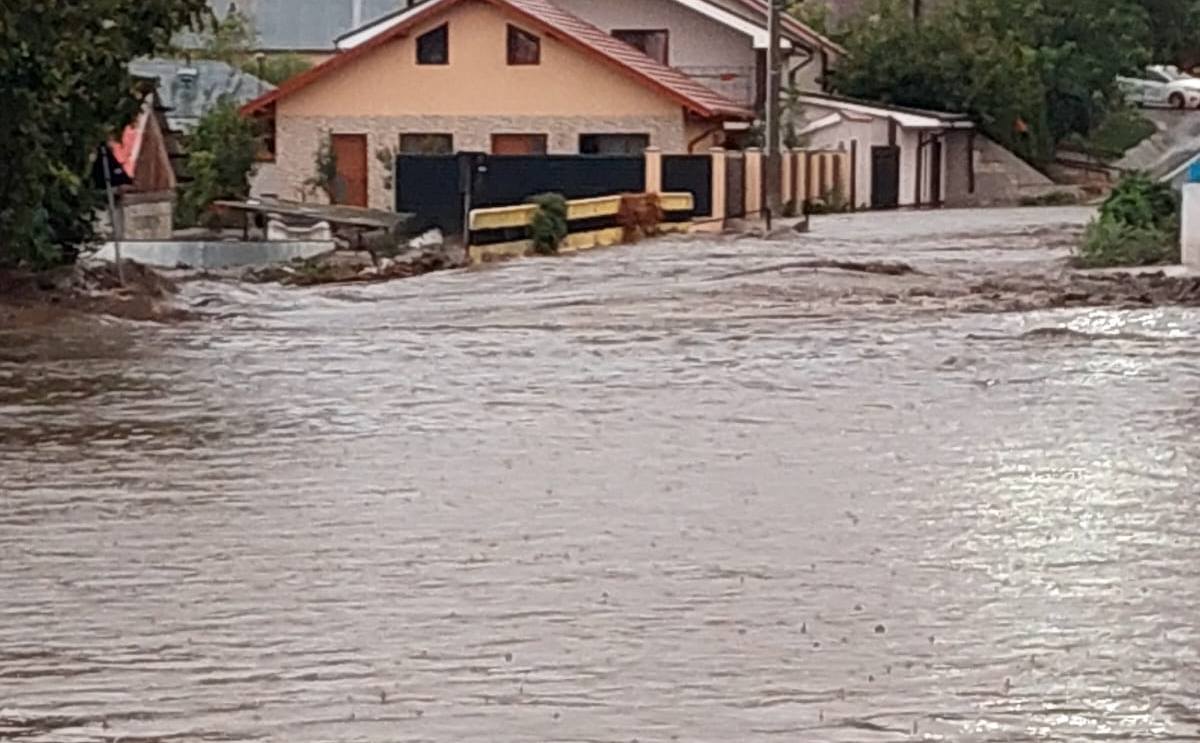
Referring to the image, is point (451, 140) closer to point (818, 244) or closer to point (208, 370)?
point (818, 244)

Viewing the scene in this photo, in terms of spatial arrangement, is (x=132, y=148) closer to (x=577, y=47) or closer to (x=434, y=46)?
(x=434, y=46)

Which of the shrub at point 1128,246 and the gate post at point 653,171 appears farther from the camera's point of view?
the gate post at point 653,171

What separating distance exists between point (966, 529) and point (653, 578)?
1872 mm

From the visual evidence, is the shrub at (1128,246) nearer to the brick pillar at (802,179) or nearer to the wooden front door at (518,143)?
the brick pillar at (802,179)

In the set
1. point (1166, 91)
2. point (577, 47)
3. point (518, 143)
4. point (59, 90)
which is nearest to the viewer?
point (59, 90)

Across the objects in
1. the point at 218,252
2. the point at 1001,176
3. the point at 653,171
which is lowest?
the point at 218,252

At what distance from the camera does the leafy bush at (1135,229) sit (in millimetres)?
30438

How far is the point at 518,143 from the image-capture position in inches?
2133

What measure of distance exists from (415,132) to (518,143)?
7.07ft

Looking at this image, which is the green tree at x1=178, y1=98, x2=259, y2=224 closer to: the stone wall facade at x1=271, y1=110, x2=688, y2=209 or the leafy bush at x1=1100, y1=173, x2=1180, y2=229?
the stone wall facade at x1=271, y1=110, x2=688, y2=209

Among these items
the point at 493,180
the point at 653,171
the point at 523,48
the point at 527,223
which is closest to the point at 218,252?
the point at 527,223

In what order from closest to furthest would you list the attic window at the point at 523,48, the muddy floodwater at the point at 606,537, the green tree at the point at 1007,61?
the muddy floodwater at the point at 606,537 → the attic window at the point at 523,48 → the green tree at the point at 1007,61

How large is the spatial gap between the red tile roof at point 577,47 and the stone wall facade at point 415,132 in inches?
27.3

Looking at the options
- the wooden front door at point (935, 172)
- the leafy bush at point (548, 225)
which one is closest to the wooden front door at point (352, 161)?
the leafy bush at point (548, 225)
